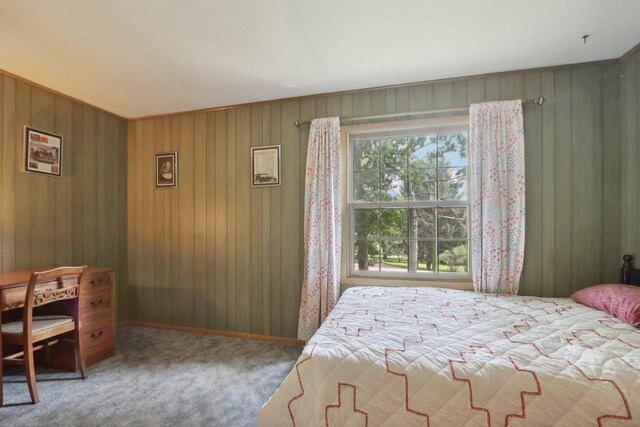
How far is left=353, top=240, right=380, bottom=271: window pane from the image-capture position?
2787 mm

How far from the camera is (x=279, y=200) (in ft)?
9.57

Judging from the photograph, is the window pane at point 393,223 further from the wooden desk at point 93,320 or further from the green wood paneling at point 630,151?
the wooden desk at point 93,320

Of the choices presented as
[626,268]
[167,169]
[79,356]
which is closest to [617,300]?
[626,268]

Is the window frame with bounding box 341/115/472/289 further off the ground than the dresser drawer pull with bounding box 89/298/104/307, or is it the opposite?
the window frame with bounding box 341/115/472/289

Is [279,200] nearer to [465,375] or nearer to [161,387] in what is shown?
[161,387]

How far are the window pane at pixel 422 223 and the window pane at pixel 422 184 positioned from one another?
0.13 m

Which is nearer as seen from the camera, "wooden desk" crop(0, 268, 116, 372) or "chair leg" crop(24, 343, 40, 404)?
"chair leg" crop(24, 343, 40, 404)

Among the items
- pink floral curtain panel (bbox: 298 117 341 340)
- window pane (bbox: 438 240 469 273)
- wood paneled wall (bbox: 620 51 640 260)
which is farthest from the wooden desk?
wood paneled wall (bbox: 620 51 640 260)

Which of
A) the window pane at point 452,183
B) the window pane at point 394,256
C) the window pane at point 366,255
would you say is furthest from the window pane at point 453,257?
the window pane at point 366,255

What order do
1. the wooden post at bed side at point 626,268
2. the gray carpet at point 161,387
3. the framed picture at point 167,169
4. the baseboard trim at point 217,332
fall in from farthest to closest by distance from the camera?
the framed picture at point 167,169 < the baseboard trim at point 217,332 < the wooden post at bed side at point 626,268 < the gray carpet at point 161,387

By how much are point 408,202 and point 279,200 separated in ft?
4.32

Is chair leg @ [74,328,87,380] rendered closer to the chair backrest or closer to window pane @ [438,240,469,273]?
the chair backrest

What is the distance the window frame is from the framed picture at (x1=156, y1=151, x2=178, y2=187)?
2.00m

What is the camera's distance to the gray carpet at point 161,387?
68.6 inches
